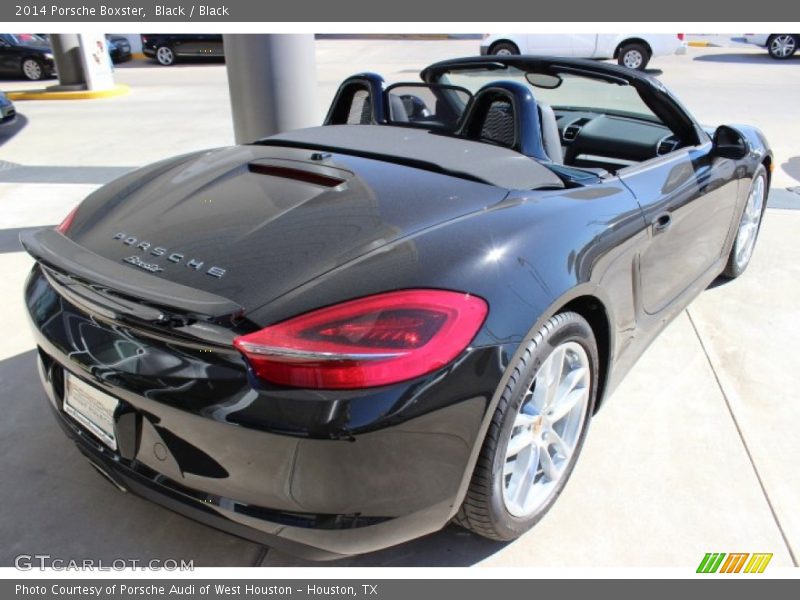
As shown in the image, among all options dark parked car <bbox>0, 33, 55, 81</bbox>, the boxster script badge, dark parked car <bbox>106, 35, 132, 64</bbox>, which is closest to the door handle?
the boxster script badge

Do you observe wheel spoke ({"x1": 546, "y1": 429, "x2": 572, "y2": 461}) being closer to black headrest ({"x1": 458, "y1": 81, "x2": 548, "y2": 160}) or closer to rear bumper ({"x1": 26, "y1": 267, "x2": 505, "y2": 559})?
rear bumper ({"x1": 26, "y1": 267, "x2": 505, "y2": 559})

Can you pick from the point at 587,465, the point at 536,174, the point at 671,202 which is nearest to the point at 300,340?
the point at 536,174

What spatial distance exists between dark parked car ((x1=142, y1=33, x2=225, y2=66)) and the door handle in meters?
18.9

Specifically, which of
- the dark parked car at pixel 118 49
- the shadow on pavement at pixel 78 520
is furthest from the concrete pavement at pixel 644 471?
the dark parked car at pixel 118 49

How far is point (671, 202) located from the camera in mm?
2672

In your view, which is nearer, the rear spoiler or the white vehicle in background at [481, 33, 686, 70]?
the rear spoiler

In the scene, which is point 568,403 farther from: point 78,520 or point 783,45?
point 783,45

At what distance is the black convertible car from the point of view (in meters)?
1.56

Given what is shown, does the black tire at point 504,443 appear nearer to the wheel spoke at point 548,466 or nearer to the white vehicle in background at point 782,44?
the wheel spoke at point 548,466

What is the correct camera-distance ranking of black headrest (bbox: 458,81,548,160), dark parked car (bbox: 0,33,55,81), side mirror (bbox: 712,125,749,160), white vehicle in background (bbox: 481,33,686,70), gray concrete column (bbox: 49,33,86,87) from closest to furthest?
black headrest (bbox: 458,81,548,160), side mirror (bbox: 712,125,749,160), gray concrete column (bbox: 49,33,86,87), white vehicle in background (bbox: 481,33,686,70), dark parked car (bbox: 0,33,55,81)

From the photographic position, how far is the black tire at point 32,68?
15.4m

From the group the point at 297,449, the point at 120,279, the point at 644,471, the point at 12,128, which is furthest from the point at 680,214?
the point at 12,128

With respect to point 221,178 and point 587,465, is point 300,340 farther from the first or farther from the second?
point 587,465

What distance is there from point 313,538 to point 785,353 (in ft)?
9.03
